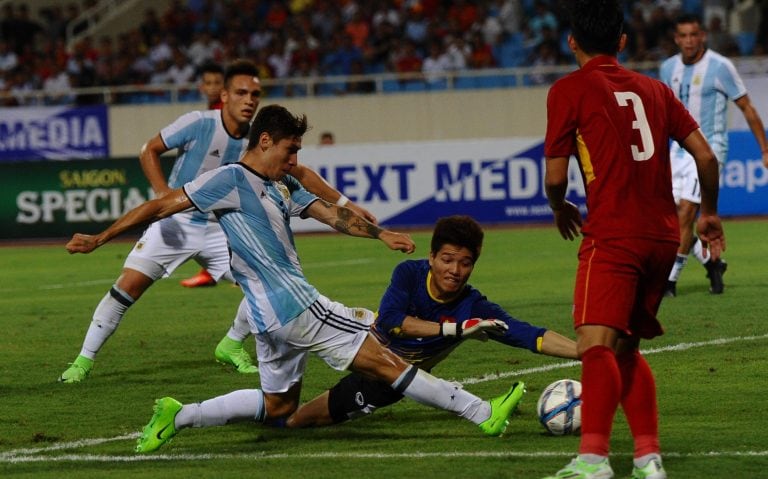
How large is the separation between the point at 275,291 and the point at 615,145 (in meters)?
1.88

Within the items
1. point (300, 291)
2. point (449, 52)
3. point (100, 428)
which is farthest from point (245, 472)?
point (449, 52)

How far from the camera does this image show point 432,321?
23.2 feet

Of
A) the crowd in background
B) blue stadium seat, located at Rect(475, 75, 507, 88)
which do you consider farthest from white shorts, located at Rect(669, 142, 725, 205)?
blue stadium seat, located at Rect(475, 75, 507, 88)

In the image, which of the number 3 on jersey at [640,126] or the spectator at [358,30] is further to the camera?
the spectator at [358,30]

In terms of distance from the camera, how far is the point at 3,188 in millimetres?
22625

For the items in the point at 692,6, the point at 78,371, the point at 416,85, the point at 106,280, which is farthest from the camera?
the point at 416,85

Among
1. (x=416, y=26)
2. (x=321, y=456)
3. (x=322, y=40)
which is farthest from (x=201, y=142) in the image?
(x=322, y=40)

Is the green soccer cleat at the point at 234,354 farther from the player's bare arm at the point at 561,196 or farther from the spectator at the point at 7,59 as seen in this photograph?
the spectator at the point at 7,59

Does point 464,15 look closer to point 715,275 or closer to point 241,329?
point 715,275

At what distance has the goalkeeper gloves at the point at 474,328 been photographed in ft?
21.7

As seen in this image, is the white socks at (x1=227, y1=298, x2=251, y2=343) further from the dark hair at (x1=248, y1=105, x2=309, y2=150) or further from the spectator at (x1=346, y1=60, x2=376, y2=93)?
the spectator at (x1=346, y1=60, x2=376, y2=93)

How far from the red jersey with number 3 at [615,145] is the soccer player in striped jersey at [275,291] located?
132cm

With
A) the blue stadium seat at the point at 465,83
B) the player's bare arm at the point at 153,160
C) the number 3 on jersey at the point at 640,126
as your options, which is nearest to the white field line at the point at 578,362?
the player's bare arm at the point at 153,160

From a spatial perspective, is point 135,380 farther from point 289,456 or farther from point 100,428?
point 289,456
